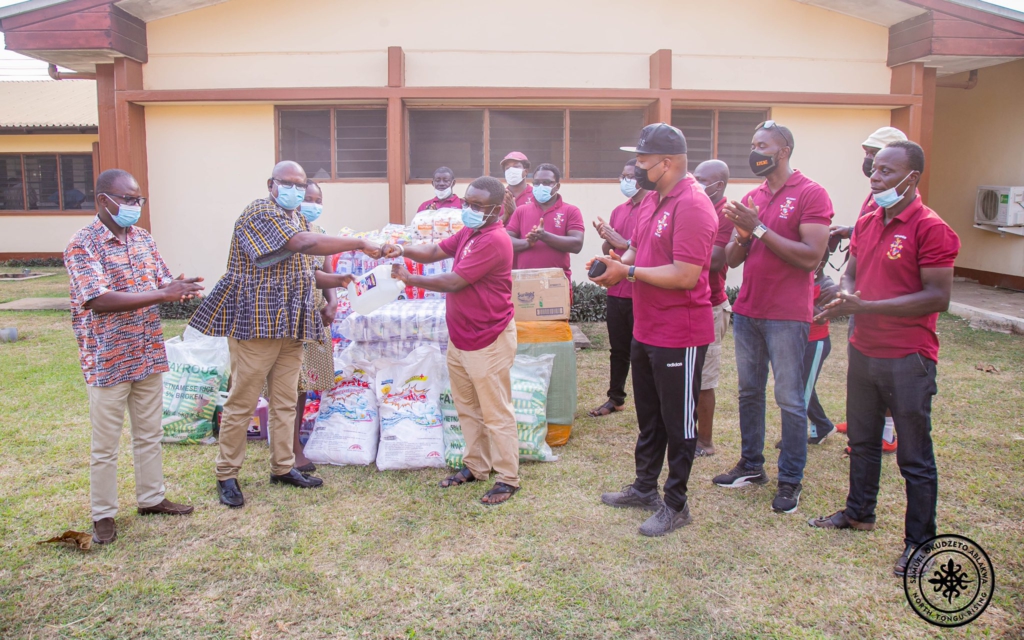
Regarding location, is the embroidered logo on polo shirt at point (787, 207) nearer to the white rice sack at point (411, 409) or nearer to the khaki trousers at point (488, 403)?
the khaki trousers at point (488, 403)

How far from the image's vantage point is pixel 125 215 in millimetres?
3582

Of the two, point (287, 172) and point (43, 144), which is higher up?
point (43, 144)

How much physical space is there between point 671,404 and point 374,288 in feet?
6.77

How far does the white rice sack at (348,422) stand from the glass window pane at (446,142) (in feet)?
18.9

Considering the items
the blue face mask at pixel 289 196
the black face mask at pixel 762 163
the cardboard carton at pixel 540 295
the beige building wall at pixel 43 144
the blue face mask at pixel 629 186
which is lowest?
the cardboard carton at pixel 540 295

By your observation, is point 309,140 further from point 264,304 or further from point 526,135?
point 264,304

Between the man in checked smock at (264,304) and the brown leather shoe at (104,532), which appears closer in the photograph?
the brown leather shoe at (104,532)

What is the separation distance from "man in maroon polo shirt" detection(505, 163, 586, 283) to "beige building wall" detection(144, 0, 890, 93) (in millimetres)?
4116

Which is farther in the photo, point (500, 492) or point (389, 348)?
point (389, 348)

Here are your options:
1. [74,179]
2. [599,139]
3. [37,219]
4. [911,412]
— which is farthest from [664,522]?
[37,219]

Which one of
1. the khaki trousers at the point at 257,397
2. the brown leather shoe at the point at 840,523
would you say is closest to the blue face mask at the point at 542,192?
the khaki trousers at the point at 257,397

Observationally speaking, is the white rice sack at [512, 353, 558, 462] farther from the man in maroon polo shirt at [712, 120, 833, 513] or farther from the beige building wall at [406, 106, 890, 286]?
the beige building wall at [406, 106, 890, 286]

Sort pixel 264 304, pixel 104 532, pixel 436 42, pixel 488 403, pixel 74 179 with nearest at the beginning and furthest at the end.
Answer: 1. pixel 104 532
2. pixel 264 304
3. pixel 488 403
4. pixel 436 42
5. pixel 74 179

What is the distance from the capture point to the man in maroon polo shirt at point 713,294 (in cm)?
459
